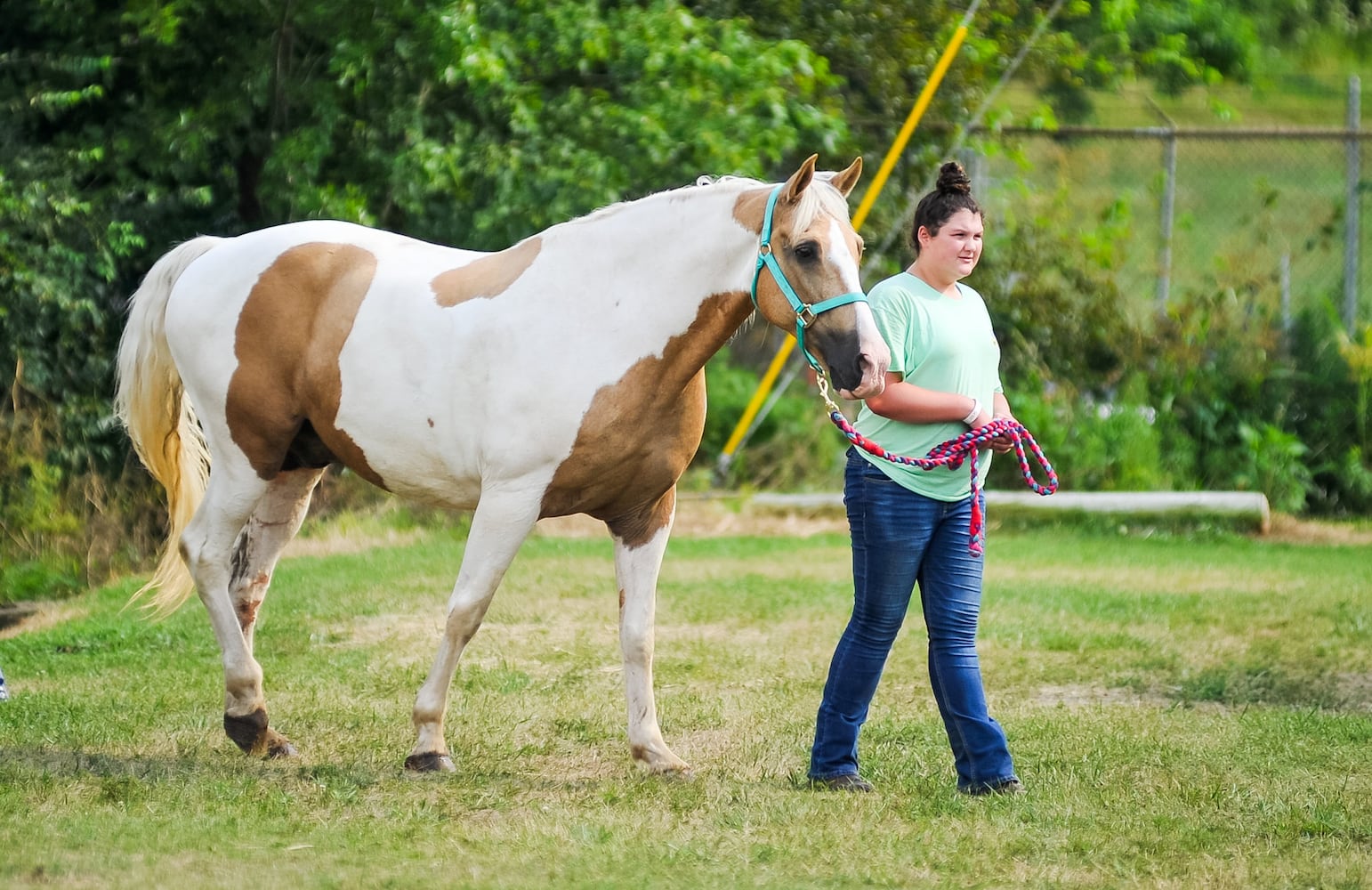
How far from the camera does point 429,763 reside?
4945 mm

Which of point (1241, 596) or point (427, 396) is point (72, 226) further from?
point (1241, 596)

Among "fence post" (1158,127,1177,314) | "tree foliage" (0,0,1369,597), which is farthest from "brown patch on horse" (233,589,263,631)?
"fence post" (1158,127,1177,314)

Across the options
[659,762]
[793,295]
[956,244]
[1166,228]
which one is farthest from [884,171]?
[659,762]

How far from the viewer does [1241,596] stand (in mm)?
8430

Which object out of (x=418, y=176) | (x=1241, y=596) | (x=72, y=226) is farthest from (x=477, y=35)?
(x=1241, y=596)

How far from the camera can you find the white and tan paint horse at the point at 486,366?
4730 mm

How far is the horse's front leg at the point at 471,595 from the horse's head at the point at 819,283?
3.33 ft

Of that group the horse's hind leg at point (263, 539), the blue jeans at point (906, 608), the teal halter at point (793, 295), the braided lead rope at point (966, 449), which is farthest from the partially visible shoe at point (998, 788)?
the horse's hind leg at point (263, 539)

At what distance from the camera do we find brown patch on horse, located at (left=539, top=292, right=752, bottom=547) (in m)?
4.77

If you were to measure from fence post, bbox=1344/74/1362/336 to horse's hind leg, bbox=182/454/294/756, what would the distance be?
9.82m

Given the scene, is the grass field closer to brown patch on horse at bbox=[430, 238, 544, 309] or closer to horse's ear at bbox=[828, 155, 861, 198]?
brown patch on horse at bbox=[430, 238, 544, 309]

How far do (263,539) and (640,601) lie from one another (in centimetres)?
152

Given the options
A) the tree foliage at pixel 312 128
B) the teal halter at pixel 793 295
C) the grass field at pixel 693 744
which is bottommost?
the grass field at pixel 693 744

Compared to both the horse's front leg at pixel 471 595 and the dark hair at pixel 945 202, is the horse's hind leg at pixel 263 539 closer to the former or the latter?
the horse's front leg at pixel 471 595
